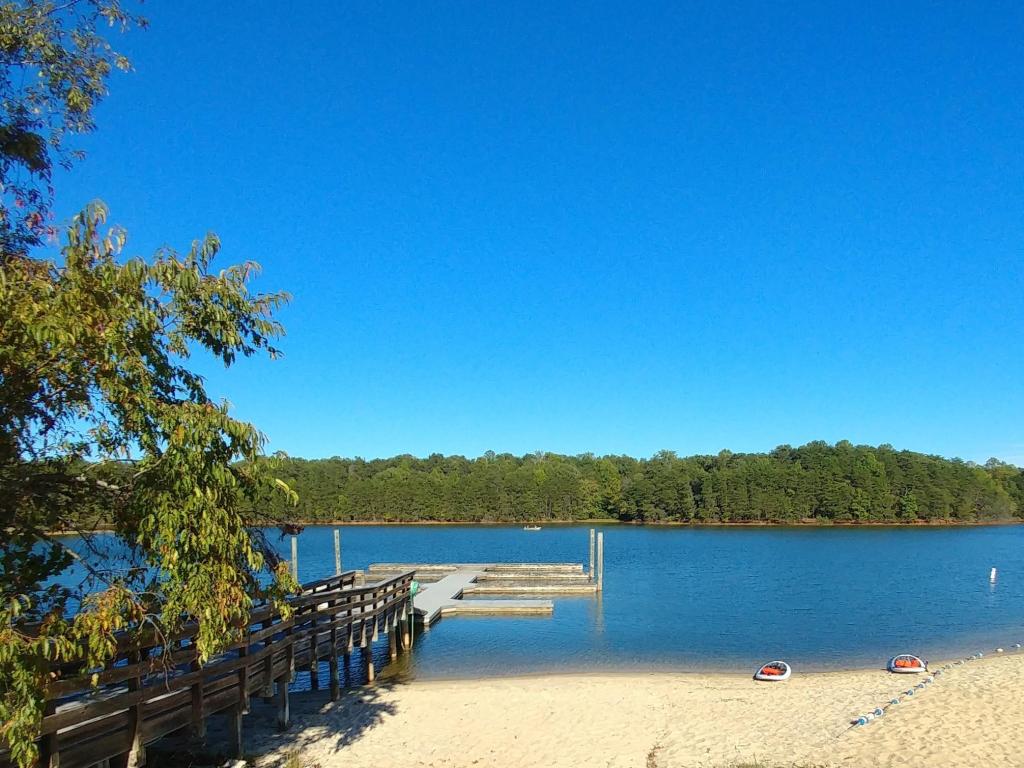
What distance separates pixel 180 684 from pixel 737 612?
25.1 meters

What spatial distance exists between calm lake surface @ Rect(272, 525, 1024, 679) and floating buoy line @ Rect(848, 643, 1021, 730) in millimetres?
1342

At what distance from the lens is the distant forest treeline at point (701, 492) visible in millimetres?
102875

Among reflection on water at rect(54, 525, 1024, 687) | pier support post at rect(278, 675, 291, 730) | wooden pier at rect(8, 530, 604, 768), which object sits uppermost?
wooden pier at rect(8, 530, 604, 768)

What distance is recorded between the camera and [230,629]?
20.4 feet

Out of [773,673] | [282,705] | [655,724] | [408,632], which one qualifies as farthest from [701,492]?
[282,705]

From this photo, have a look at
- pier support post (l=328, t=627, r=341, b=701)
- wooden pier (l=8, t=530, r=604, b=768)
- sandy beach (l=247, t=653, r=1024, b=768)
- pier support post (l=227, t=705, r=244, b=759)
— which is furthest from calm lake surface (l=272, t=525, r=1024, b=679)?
pier support post (l=227, t=705, r=244, b=759)

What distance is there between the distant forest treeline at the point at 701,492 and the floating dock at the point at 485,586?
6844 centimetres

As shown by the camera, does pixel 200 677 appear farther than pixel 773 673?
No

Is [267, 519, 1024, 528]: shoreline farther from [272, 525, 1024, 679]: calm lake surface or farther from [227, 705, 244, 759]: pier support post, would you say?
[227, 705, 244, 759]: pier support post

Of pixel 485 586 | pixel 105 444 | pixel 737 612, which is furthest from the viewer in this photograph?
pixel 485 586

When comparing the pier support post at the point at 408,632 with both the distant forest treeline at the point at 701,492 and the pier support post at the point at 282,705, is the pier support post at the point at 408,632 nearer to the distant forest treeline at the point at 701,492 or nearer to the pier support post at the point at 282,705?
the pier support post at the point at 282,705

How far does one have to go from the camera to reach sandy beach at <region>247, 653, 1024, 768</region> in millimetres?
11602

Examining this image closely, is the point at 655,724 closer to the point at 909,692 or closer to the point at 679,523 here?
the point at 909,692

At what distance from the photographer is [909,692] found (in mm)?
15500
